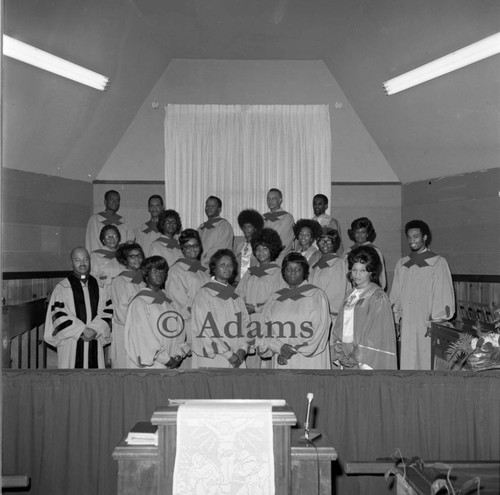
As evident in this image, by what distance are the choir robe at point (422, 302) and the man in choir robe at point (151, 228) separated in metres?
3.31

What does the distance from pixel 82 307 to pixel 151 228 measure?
2966mm

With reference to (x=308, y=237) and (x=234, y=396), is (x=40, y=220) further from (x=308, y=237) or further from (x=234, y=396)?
(x=234, y=396)

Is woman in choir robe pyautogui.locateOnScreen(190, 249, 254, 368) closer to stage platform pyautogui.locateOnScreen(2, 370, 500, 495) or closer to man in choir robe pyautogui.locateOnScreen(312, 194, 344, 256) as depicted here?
stage platform pyautogui.locateOnScreen(2, 370, 500, 495)

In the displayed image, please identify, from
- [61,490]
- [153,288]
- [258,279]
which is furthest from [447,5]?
[61,490]

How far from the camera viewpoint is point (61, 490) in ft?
14.4

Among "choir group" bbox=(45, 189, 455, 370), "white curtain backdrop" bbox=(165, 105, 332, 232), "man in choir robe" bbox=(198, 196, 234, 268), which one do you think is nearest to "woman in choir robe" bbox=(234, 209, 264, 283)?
"choir group" bbox=(45, 189, 455, 370)

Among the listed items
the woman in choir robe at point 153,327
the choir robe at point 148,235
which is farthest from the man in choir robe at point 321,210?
the woman in choir robe at point 153,327

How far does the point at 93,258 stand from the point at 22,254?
1.15 m

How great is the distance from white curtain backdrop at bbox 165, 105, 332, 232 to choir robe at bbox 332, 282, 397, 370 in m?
5.29

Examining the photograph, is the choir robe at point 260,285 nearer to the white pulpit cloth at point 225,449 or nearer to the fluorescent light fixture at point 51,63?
the fluorescent light fixture at point 51,63

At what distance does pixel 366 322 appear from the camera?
5.25m

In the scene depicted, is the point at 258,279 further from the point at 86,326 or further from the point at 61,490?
the point at 61,490

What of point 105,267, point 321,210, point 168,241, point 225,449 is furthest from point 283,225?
point 225,449

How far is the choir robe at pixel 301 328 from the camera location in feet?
18.2
